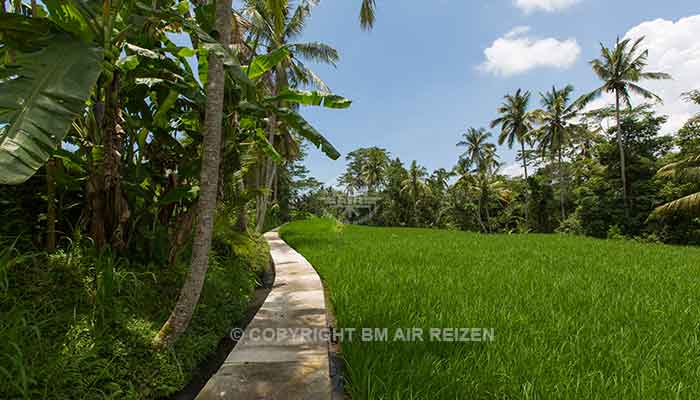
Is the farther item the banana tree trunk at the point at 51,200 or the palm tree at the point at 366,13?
the palm tree at the point at 366,13

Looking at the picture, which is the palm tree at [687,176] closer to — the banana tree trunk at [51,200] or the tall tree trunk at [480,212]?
the tall tree trunk at [480,212]

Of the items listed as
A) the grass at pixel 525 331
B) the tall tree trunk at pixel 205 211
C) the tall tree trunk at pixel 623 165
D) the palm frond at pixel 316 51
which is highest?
the palm frond at pixel 316 51

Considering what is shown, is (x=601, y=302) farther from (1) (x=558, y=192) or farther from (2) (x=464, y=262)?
(1) (x=558, y=192)

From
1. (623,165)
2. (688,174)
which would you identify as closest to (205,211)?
(688,174)

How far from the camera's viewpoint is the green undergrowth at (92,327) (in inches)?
74.0

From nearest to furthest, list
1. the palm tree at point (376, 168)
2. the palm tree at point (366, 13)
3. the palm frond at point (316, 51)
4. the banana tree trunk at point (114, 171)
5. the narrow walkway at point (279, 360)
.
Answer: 1. the narrow walkway at point (279, 360)
2. the banana tree trunk at point (114, 171)
3. the palm tree at point (366, 13)
4. the palm frond at point (316, 51)
5. the palm tree at point (376, 168)

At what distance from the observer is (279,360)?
246 centimetres

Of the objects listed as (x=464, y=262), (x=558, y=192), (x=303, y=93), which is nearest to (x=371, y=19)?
(x=303, y=93)

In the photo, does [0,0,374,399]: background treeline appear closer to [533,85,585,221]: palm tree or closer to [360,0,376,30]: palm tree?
[360,0,376,30]: palm tree

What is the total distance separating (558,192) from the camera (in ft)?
93.6

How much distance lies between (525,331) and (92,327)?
10.7 ft

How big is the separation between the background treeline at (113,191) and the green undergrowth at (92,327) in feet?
0.03

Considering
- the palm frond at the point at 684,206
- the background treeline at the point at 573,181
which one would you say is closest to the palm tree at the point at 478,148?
the background treeline at the point at 573,181

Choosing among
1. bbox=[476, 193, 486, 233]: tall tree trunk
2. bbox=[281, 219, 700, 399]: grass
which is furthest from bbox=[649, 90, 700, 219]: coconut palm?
bbox=[476, 193, 486, 233]: tall tree trunk
